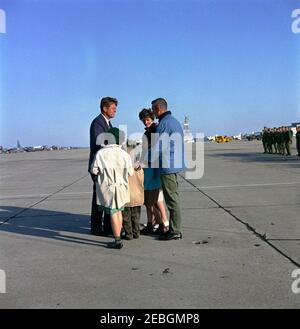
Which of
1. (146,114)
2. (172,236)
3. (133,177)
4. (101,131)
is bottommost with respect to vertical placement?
(172,236)

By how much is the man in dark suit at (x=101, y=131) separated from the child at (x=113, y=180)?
0.63m

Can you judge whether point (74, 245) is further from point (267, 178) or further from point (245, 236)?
point (267, 178)

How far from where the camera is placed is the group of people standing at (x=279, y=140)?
27.6 meters

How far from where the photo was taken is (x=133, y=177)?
6.86 metres

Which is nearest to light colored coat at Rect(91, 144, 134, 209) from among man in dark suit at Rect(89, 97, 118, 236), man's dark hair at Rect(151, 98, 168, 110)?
man in dark suit at Rect(89, 97, 118, 236)

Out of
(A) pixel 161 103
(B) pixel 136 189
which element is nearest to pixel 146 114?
(A) pixel 161 103

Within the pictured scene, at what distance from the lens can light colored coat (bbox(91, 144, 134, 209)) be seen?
6.32 metres

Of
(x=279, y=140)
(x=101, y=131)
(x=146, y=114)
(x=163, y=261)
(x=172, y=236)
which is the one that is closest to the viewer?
(x=163, y=261)

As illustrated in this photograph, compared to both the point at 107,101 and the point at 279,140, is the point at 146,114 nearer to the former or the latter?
the point at 107,101

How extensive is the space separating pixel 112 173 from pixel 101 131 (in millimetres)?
925

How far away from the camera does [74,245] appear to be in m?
6.64

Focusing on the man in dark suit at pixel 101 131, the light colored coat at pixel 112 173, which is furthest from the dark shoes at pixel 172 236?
the man in dark suit at pixel 101 131

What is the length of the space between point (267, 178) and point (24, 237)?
930 cm
